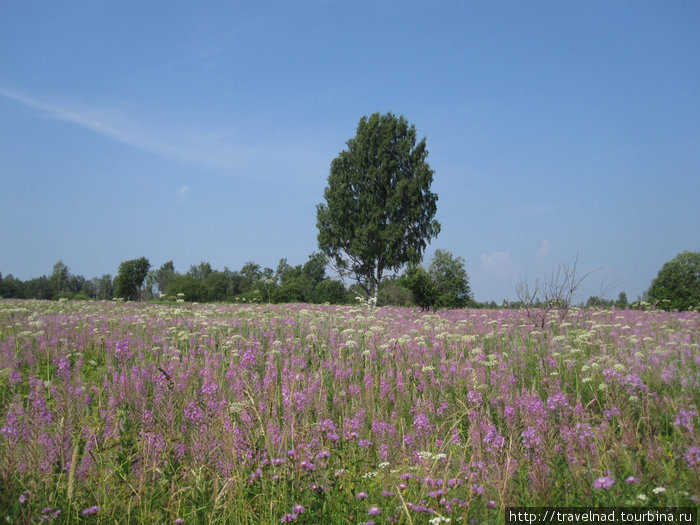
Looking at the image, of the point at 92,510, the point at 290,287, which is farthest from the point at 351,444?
the point at 290,287

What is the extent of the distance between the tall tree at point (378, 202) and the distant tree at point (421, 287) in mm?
5140

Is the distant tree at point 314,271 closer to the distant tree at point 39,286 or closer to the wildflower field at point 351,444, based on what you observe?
the distant tree at point 39,286

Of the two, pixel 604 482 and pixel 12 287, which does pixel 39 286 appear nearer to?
pixel 12 287

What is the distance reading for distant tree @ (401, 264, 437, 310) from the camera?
35844 millimetres

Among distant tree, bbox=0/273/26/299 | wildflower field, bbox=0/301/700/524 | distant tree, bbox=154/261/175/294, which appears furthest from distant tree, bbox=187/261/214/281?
wildflower field, bbox=0/301/700/524

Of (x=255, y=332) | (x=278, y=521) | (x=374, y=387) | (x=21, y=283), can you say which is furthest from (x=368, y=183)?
(x=21, y=283)

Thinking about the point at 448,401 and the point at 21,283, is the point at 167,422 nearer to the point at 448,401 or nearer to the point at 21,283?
the point at 448,401

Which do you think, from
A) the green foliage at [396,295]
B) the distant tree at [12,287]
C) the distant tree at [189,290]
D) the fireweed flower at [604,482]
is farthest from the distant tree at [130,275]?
the fireweed flower at [604,482]

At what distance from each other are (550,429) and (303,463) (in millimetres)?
2108

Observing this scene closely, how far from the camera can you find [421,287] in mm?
36219

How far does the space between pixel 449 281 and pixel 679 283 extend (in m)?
16.4

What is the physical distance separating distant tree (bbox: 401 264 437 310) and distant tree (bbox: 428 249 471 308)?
2.11 feet

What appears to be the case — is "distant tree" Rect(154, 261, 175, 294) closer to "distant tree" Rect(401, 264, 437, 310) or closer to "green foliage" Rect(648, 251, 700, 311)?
"distant tree" Rect(401, 264, 437, 310)

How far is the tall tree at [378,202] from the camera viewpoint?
136 feet
